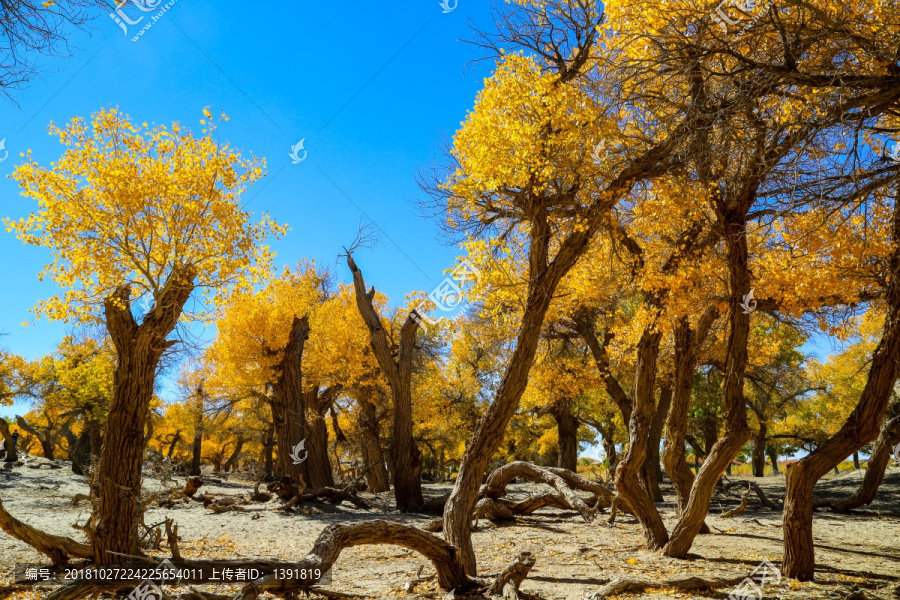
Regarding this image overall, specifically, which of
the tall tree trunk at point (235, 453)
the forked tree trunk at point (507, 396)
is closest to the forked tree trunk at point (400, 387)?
the forked tree trunk at point (507, 396)

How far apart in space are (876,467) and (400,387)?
37.2ft

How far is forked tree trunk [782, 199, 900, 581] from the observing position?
18.1ft

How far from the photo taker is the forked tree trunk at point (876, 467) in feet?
36.3

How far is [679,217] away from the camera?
790 cm

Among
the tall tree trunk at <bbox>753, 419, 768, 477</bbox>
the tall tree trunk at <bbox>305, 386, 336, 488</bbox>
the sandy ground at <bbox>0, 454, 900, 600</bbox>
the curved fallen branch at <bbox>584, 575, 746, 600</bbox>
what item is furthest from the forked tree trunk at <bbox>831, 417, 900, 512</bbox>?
the tall tree trunk at <bbox>305, 386, 336, 488</bbox>

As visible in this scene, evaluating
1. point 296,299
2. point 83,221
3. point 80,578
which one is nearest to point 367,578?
point 80,578

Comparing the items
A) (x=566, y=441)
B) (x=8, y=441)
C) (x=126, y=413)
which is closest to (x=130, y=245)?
(x=126, y=413)

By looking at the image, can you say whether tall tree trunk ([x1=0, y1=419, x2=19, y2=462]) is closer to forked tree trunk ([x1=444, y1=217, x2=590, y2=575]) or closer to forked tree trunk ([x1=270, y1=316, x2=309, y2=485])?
forked tree trunk ([x1=270, y1=316, x2=309, y2=485])

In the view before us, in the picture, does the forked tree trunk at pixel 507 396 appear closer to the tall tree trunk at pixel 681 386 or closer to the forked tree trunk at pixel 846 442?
the tall tree trunk at pixel 681 386

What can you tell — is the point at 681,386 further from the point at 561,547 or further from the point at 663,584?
the point at 663,584

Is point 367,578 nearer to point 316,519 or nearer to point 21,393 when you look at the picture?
point 316,519

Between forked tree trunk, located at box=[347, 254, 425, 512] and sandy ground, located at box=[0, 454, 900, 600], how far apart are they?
0.80 metres

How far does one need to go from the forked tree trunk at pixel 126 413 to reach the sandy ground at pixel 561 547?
2.96ft

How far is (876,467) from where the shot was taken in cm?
1213
